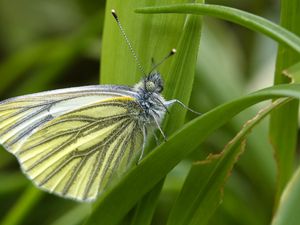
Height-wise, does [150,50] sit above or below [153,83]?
above

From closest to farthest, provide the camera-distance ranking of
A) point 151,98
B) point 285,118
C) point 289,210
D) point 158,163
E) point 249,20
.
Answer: point 289,210 < point 249,20 < point 158,163 < point 285,118 < point 151,98

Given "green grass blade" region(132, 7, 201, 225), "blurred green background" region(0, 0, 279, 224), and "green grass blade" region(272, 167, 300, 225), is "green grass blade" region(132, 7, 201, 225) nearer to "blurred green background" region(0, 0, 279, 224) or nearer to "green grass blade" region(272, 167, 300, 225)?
"green grass blade" region(272, 167, 300, 225)

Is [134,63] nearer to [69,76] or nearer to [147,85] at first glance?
[147,85]

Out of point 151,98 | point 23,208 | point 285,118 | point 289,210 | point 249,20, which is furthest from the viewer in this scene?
point 23,208

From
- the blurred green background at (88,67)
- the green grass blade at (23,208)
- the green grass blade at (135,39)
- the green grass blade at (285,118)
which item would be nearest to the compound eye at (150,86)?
the green grass blade at (135,39)

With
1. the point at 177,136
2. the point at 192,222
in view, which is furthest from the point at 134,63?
the point at 192,222

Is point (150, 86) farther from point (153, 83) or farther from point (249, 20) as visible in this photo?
point (249, 20)

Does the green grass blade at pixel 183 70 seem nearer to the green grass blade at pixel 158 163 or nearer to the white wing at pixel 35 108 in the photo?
the green grass blade at pixel 158 163

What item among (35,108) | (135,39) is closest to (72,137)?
(35,108)
